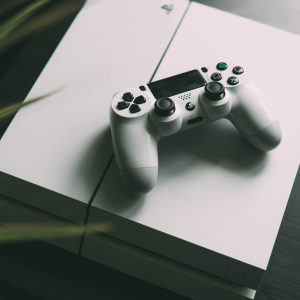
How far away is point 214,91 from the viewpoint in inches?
19.2

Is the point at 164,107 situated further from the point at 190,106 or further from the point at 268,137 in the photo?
the point at 268,137

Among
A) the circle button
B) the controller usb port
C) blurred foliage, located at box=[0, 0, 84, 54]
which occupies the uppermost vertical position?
the circle button

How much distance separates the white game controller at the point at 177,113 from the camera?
469mm

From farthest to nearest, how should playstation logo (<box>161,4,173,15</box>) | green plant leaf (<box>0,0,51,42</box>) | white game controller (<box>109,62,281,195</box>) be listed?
playstation logo (<box>161,4,173,15</box>)
white game controller (<box>109,62,281,195</box>)
green plant leaf (<box>0,0,51,42</box>)

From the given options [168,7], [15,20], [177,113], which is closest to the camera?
[15,20]

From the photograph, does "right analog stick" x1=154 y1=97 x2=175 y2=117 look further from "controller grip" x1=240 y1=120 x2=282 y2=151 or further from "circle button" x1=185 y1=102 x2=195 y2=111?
"controller grip" x1=240 y1=120 x2=282 y2=151

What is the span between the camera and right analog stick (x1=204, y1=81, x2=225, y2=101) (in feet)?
1.60

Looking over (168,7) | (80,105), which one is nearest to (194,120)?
(80,105)

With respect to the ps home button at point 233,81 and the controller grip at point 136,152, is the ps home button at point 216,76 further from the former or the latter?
the controller grip at point 136,152

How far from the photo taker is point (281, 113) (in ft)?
1.90

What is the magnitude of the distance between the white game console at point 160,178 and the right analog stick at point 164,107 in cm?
3

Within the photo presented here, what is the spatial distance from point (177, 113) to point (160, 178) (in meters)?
0.10

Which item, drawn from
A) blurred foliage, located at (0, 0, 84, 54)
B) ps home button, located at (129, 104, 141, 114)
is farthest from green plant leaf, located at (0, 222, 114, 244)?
blurred foliage, located at (0, 0, 84, 54)

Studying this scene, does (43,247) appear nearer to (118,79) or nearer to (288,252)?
(118,79)
